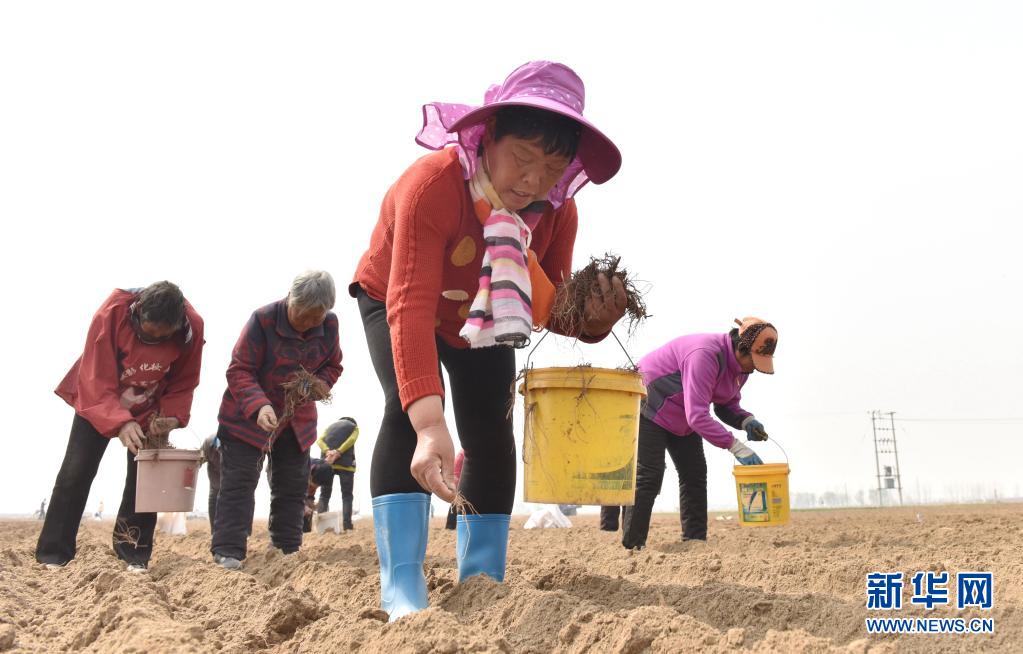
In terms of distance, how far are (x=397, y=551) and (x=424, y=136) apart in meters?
1.31

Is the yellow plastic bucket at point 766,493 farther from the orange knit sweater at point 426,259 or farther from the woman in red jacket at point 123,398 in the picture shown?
the woman in red jacket at point 123,398

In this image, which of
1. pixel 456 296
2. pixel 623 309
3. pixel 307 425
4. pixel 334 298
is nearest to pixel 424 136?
pixel 456 296

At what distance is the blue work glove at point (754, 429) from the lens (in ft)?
18.8

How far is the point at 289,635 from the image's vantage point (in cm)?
228

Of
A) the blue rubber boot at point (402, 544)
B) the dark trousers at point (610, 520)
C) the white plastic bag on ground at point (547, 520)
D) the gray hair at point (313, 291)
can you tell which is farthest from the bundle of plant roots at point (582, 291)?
the white plastic bag on ground at point (547, 520)

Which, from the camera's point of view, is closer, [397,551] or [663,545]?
[397,551]

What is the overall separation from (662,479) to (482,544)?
290cm

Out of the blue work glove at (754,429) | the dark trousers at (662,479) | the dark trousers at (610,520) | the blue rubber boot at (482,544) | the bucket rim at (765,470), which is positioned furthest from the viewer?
the dark trousers at (610,520)

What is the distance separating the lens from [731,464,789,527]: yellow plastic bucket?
18.0ft

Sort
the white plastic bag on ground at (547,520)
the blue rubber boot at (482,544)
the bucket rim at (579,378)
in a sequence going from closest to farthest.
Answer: the bucket rim at (579,378)
the blue rubber boot at (482,544)
the white plastic bag on ground at (547,520)

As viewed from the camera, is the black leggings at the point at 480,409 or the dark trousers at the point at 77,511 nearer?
the black leggings at the point at 480,409

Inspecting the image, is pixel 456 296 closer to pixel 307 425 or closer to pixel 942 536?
pixel 307 425

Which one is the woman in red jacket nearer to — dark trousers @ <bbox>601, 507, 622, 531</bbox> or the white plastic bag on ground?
dark trousers @ <bbox>601, 507, 622, 531</bbox>
